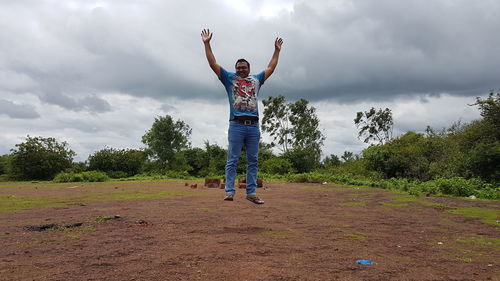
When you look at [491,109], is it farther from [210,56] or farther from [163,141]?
[163,141]

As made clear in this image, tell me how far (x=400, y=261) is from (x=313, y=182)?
20.7 m

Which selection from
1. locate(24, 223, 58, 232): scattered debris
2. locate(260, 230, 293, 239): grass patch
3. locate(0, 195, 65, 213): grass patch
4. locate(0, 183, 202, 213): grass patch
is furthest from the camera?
locate(0, 183, 202, 213): grass patch

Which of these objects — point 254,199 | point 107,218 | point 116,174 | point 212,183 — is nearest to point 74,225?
point 107,218

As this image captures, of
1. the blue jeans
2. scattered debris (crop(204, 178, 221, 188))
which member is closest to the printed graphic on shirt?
the blue jeans

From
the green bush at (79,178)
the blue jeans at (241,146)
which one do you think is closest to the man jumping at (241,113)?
the blue jeans at (241,146)

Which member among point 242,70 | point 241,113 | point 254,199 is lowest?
point 254,199

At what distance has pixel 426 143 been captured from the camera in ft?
86.6

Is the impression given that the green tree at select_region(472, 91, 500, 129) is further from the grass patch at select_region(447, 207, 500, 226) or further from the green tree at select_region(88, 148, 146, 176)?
the green tree at select_region(88, 148, 146, 176)

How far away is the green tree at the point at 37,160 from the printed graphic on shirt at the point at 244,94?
35.3 metres

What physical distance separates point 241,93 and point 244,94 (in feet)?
0.15

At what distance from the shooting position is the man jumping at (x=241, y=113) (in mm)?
5320

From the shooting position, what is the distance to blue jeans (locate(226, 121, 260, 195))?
5.32m

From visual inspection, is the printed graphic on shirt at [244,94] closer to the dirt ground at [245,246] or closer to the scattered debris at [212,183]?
the dirt ground at [245,246]

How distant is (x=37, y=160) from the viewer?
3516cm
